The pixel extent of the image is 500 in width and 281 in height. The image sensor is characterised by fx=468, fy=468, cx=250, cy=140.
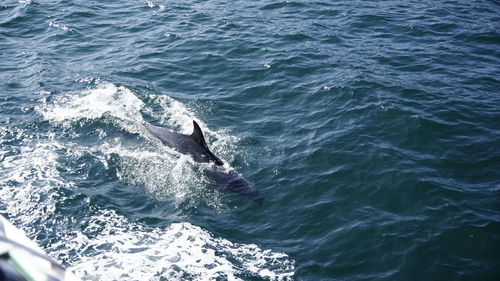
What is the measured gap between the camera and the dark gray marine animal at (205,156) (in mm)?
15445

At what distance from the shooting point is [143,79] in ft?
72.4

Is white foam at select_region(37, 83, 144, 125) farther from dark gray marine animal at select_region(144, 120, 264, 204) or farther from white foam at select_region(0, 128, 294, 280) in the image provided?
white foam at select_region(0, 128, 294, 280)

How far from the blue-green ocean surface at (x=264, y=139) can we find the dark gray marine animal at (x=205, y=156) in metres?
0.32

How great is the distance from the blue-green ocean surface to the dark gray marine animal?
32cm

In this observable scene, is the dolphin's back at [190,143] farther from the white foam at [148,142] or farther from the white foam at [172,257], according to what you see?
the white foam at [172,257]

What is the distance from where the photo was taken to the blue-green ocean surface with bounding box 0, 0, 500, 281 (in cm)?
1302

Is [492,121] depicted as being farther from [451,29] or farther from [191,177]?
[191,177]

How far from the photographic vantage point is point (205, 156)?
53.7ft

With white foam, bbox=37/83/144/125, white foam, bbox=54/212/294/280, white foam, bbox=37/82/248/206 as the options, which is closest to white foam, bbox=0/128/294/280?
white foam, bbox=54/212/294/280

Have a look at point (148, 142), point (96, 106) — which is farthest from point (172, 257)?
point (96, 106)

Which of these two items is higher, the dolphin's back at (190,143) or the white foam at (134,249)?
the dolphin's back at (190,143)

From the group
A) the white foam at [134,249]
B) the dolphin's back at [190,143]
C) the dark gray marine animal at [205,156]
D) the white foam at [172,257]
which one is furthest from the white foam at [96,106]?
the white foam at [172,257]

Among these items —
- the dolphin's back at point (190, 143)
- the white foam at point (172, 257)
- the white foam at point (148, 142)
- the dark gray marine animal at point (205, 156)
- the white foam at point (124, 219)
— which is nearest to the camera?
the white foam at point (172, 257)

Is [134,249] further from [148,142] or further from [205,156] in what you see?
[148,142]
